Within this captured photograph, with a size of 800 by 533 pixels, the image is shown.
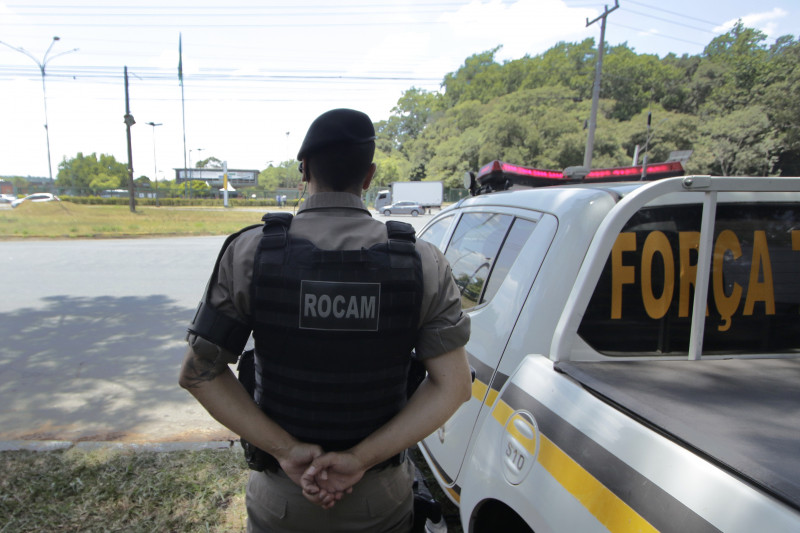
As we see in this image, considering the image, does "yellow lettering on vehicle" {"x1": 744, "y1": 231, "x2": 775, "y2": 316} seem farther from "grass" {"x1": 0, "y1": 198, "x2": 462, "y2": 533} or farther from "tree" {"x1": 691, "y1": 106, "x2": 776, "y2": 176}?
"tree" {"x1": 691, "y1": 106, "x2": 776, "y2": 176}

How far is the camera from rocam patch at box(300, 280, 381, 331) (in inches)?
47.6

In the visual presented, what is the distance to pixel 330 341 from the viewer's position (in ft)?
4.04

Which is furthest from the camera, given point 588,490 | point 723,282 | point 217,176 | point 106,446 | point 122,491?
point 217,176

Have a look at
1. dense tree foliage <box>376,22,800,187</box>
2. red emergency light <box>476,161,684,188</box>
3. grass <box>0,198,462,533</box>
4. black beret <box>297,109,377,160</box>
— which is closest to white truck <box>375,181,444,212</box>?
dense tree foliage <box>376,22,800,187</box>

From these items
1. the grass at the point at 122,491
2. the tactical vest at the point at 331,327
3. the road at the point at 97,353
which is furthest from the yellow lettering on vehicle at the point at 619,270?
the road at the point at 97,353

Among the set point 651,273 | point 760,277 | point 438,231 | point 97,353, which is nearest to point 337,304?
point 651,273

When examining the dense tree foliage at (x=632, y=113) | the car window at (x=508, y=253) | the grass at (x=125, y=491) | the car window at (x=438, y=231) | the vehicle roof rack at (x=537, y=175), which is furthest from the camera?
the dense tree foliage at (x=632, y=113)

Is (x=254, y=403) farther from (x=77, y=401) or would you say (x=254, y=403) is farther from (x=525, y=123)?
(x=525, y=123)

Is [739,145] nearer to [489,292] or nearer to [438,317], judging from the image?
[489,292]

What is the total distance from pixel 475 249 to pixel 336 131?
55.1 inches

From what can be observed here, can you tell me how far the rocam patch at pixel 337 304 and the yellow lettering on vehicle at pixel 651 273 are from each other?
3.79 feet

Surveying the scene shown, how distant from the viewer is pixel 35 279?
8695 mm

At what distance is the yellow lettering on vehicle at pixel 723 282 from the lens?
1.86 m

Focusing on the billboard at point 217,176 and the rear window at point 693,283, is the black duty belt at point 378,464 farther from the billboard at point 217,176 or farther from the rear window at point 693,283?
the billboard at point 217,176
